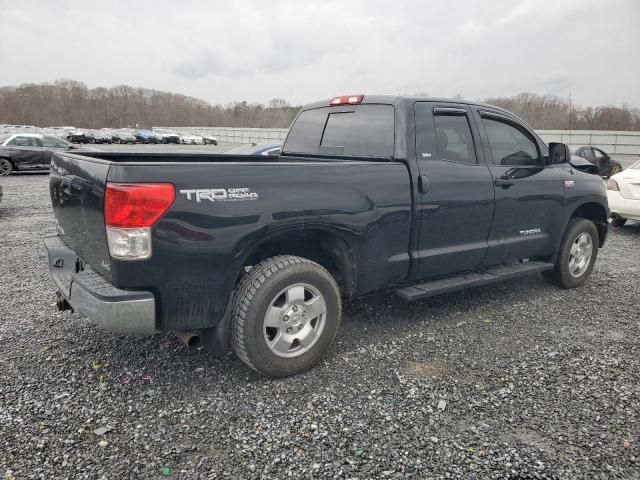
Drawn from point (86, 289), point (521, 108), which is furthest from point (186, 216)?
point (521, 108)

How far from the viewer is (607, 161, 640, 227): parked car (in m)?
8.49

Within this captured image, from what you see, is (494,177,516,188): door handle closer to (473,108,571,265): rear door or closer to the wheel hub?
(473,108,571,265): rear door

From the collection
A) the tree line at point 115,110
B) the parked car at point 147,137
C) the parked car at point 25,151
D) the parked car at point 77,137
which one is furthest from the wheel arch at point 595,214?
the tree line at point 115,110

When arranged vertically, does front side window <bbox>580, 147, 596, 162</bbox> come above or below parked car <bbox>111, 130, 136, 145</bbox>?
above

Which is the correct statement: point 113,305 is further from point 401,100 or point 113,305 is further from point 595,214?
point 595,214

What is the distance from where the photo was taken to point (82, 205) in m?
3.07

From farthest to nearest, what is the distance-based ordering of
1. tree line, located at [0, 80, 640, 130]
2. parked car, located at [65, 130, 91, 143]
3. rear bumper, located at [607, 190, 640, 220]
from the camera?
1. tree line, located at [0, 80, 640, 130]
2. parked car, located at [65, 130, 91, 143]
3. rear bumper, located at [607, 190, 640, 220]

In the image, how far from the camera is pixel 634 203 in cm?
848

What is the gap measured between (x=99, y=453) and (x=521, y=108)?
61.0 meters

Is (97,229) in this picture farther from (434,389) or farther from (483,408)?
(483,408)

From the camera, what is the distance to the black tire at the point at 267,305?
10.1 feet

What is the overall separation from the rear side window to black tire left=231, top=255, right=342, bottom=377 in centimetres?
132

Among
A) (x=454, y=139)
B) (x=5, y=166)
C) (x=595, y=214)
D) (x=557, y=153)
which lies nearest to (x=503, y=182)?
(x=454, y=139)

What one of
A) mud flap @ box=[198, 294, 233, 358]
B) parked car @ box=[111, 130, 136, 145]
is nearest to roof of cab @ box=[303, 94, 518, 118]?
mud flap @ box=[198, 294, 233, 358]
